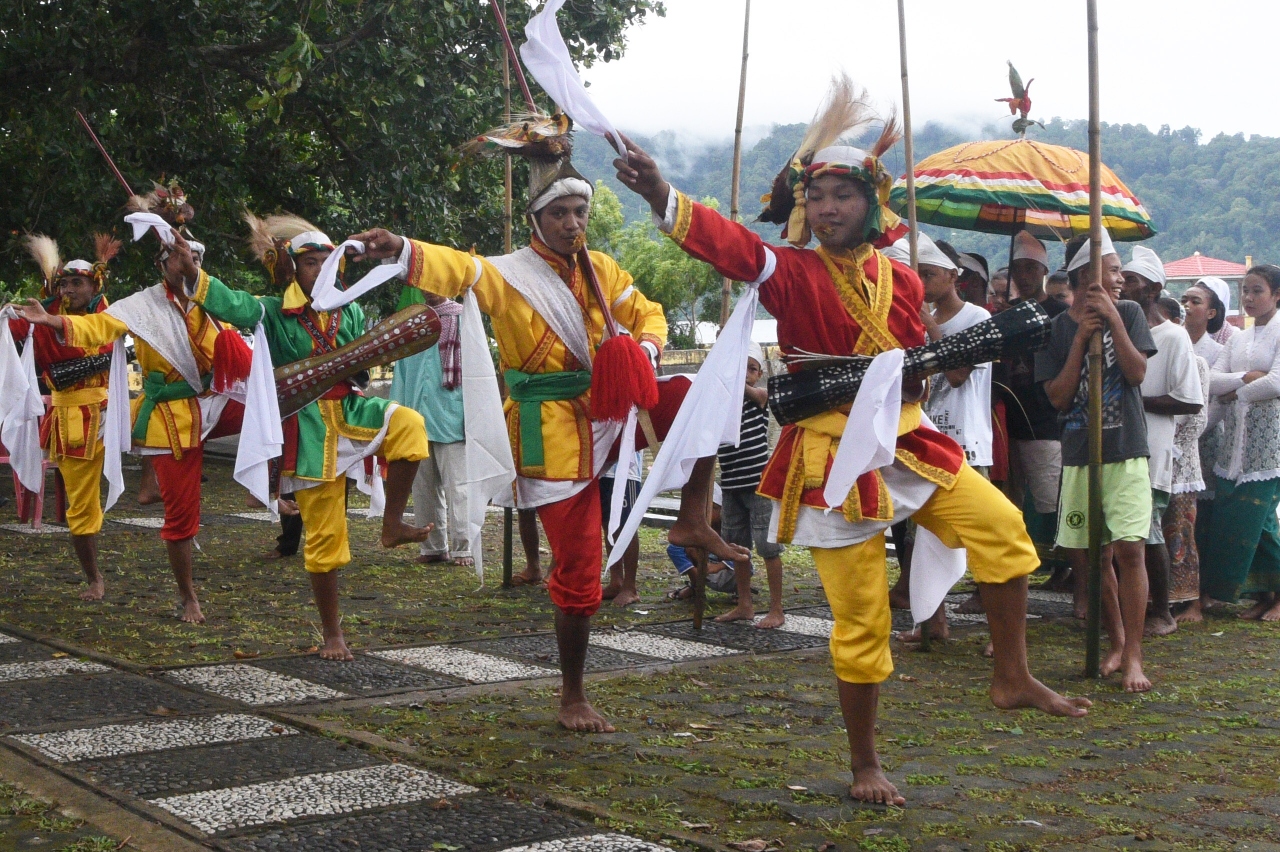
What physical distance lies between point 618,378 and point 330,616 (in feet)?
7.00

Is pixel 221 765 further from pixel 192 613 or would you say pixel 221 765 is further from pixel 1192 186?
pixel 1192 186

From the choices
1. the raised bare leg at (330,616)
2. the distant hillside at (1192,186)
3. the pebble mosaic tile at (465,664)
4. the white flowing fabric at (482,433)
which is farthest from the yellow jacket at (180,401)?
the distant hillside at (1192,186)

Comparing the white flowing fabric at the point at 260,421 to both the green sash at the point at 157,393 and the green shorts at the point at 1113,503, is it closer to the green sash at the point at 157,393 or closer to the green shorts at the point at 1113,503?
the green sash at the point at 157,393

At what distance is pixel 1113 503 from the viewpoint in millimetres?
6055

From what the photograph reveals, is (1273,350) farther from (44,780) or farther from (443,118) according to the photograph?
(443,118)

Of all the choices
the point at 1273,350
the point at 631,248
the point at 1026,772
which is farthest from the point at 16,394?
the point at 631,248

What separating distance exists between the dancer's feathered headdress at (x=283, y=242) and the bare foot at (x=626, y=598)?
2688 mm

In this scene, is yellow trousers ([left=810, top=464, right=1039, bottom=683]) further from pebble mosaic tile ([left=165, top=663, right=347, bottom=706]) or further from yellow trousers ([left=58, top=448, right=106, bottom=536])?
yellow trousers ([left=58, top=448, right=106, bottom=536])

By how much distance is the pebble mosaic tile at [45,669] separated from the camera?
18.5 feet

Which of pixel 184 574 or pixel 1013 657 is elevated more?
pixel 1013 657

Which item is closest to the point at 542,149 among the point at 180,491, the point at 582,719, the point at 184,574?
the point at 582,719

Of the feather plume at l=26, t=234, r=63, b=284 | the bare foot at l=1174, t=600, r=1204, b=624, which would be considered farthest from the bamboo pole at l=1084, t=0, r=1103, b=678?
the feather plume at l=26, t=234, r=63, b=284

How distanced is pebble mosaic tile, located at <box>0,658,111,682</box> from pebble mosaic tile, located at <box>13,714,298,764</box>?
1086mm

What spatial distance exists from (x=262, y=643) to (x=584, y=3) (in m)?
8.79
